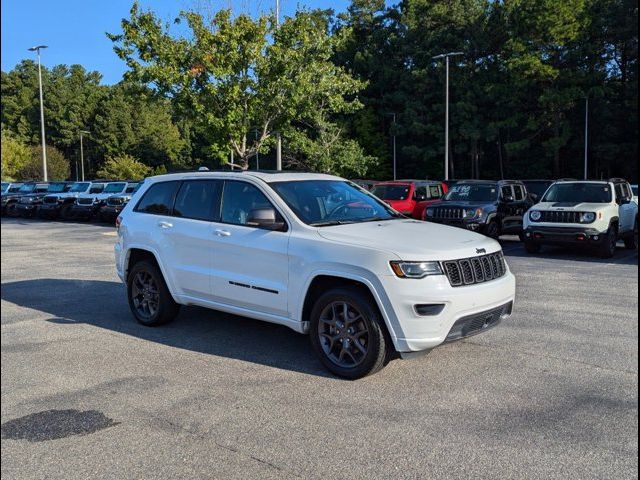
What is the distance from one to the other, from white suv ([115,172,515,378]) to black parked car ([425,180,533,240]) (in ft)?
31.6

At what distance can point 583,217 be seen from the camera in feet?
44.3

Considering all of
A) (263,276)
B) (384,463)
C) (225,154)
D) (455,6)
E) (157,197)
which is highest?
(455,6)

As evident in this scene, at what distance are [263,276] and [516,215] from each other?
1293 centimetres

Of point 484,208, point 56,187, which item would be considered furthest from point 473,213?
point 56,187

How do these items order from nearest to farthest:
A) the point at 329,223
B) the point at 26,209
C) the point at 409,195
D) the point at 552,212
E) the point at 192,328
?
the point at 329,223 < the point at 192,328 < the point at 552,212 < the point at 409,195 < the point at 26,209

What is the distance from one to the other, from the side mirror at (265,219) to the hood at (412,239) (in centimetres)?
43

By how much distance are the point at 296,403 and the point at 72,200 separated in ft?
88.9

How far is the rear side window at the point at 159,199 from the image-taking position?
708cm

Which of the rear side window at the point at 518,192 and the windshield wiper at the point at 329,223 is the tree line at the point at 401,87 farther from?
the windshield wiper at the point at 329,223

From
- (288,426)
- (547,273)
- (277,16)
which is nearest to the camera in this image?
(288,426)

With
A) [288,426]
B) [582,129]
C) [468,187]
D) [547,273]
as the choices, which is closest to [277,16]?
[468,187]

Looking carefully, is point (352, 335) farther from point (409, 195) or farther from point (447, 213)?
point (409, 195)

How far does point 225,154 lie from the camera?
2105 cm

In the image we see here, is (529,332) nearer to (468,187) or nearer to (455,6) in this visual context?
(468,187)
